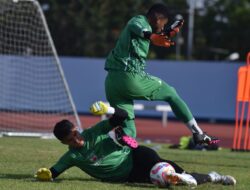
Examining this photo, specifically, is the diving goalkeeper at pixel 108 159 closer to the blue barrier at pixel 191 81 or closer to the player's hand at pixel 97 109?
the player's hand at pixel 97 109

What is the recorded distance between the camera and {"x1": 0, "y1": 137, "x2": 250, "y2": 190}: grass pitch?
786cm

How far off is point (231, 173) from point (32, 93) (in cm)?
1471

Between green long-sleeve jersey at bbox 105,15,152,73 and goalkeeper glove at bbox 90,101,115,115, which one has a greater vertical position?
green long-sleeve jersey at bbox 105,15,152,73

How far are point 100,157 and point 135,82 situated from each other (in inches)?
41.9

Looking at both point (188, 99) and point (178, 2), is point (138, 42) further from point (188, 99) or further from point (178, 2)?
point (178, 2)

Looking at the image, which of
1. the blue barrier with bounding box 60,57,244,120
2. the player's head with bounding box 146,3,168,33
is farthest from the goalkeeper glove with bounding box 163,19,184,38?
the blue barrier with bounding box 60,57,244,120

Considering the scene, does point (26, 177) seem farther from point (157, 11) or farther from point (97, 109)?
point (157, 11)

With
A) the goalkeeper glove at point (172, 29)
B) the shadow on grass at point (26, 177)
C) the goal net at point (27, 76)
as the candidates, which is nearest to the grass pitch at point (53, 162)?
the shadow on grass at point (26, 177)

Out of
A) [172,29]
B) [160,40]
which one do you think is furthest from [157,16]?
[160,40]

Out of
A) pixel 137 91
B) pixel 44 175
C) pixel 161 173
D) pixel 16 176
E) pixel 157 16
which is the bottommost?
pixel 16 176

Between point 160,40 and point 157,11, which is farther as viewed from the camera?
point 157,11

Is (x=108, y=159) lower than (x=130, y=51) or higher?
lower

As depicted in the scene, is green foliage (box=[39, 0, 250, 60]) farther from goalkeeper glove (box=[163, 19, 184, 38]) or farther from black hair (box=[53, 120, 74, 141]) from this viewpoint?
black hair (box=[53, 120, 74, 141])

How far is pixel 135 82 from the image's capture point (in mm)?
8688
